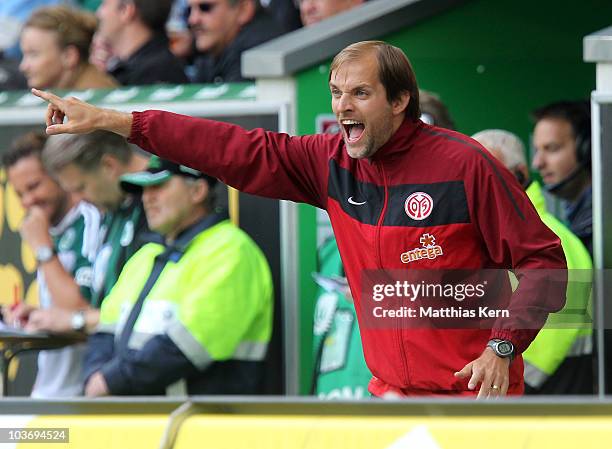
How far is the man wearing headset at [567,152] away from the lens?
571cm

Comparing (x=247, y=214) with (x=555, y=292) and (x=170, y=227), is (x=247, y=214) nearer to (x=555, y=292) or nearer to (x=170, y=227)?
(x=170, y=227)

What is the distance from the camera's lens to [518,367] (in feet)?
12.4

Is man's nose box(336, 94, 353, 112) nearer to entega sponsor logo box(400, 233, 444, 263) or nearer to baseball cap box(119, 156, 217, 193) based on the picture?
entega sponsor logo box(400, 233, 444, 263)

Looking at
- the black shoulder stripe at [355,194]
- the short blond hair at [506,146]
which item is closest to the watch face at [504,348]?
the black shoulder stripe at [355,194]

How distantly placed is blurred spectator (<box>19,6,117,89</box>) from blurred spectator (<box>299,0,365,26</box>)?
1.12 metres

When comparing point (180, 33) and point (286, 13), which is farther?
point (180, 33)

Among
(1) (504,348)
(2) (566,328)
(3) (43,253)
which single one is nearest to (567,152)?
(2) (566,328)

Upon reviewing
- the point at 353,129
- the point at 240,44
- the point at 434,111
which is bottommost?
the point at 353,129

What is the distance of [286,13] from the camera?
8109mm

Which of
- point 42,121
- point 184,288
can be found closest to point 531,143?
point 184,288

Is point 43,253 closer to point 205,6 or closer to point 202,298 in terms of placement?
point 202,298

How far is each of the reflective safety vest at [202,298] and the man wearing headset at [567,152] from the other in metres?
1.29

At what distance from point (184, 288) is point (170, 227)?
309 millimetres

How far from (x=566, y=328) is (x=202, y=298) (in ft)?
5.06
